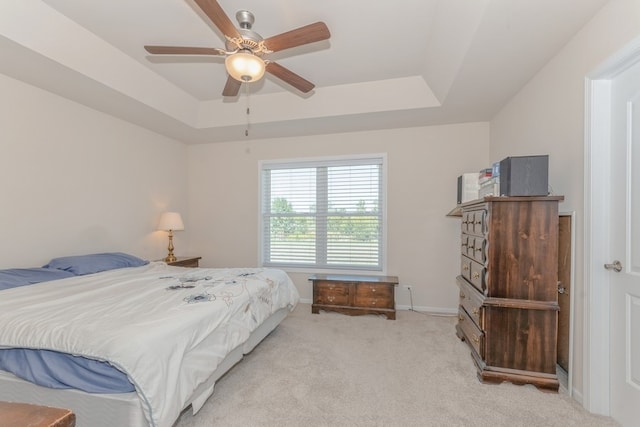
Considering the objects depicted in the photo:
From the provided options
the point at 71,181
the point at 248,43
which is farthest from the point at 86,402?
the point at 71,181

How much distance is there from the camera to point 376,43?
271 cm

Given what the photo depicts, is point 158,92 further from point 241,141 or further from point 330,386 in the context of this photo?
point 330,386

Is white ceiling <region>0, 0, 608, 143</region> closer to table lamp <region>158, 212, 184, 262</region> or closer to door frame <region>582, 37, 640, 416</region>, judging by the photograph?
door frame <region>582, 37, 640, 416</region>

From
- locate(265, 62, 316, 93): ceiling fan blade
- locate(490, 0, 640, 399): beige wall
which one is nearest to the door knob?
locate(490, 0, 640, 399): beige wall

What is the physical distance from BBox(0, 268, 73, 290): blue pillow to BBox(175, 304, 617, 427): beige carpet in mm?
1711

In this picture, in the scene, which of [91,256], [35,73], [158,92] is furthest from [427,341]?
[35,73]

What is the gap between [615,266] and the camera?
183 cm

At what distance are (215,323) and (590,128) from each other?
271cm

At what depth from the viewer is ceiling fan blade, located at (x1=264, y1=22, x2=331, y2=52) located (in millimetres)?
1779

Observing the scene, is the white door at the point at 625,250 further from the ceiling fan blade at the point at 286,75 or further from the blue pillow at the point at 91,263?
the blue pillow at the point at 91,263

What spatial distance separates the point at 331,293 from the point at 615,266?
2724 millimetres

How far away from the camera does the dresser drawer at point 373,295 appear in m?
3.72

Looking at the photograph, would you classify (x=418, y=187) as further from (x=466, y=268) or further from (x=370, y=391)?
(x=370, y=391)

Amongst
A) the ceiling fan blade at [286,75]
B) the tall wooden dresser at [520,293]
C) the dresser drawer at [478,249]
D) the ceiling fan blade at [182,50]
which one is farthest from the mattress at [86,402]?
the dresser drawer at [478,249]
